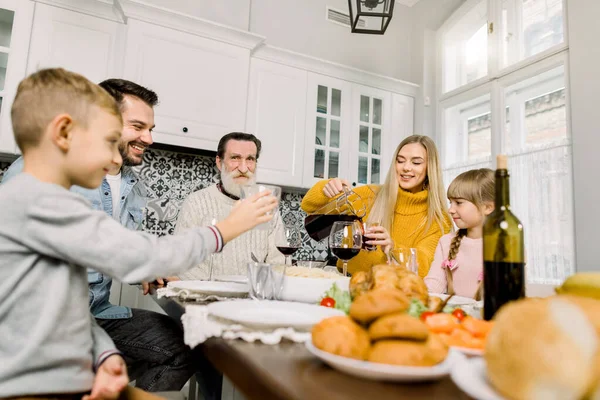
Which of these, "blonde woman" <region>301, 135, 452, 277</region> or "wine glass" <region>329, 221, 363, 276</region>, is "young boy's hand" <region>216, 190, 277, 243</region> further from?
"blonde woman" <region>301, 135, 452, 277</region>

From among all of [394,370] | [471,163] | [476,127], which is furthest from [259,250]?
[476,127]

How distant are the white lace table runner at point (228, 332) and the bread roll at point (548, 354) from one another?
1.12 ft

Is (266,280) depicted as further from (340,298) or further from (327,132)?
(327,132)

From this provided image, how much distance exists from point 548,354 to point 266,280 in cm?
72

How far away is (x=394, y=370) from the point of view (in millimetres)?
430

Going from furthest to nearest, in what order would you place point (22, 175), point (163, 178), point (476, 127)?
point (476, 127), point (163, 178), point (22, 175)

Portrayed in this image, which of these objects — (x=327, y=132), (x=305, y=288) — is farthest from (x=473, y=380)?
(x=327, y=132)

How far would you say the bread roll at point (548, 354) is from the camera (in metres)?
0.32

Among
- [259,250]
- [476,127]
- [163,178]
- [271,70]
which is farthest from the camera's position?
[476,127]

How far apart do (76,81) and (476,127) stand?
12.1 ft

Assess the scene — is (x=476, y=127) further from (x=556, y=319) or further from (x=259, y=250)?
(x=556, y=319)

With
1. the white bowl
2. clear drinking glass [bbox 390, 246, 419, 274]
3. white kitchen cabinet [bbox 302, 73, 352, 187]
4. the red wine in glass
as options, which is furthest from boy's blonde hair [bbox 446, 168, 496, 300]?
white kitchen cabinet [bbox 302, 73, 352, 187]

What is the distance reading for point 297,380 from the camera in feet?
1.47

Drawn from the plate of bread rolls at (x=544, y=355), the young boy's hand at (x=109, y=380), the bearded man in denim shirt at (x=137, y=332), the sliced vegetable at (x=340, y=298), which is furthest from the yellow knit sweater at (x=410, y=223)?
the plate of bread rolls at (x=544, y=355)
